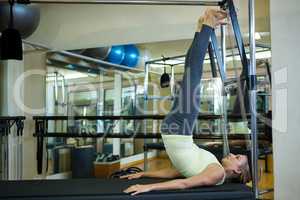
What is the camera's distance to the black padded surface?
1.62 meters

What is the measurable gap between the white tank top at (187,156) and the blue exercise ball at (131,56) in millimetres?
2754

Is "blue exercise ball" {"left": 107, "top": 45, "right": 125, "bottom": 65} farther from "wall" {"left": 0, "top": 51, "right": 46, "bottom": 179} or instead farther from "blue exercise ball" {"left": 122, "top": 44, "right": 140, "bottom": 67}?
"wall" {"left": 0, "top": 51, "right": 46, "bottom": 179}

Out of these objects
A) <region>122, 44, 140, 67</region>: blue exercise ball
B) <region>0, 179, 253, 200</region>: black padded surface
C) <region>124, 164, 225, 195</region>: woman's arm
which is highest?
<region>122, 44, 140, 67</region>: blue exercise ball

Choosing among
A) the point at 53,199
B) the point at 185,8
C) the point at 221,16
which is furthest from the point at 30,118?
the point at 221,16

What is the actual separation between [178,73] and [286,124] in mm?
2125

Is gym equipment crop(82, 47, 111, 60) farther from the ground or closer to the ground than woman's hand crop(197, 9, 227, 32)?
farther from the ground

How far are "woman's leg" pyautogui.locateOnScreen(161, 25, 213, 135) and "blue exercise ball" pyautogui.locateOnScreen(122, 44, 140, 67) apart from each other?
258cm

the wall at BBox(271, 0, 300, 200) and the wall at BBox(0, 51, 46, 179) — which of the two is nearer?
the wall at BBox(271, 0, 300, 200)

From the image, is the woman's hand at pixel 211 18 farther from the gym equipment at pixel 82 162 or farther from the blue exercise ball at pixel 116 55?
the gym equipment at pixel 82 162

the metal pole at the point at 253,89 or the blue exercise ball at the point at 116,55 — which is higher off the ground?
the blue exercise ball at the point at 116,55

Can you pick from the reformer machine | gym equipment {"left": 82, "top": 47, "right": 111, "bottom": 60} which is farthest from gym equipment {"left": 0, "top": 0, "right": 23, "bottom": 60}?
gym equipment {"left": 82, "top": 47, "right": 111, "bottom": 60}

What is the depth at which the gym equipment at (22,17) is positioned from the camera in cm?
318

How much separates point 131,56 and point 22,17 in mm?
1755

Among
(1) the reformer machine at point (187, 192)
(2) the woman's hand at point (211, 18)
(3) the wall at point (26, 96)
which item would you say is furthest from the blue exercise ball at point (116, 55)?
(2) the woman's hand at point (211, 18)
